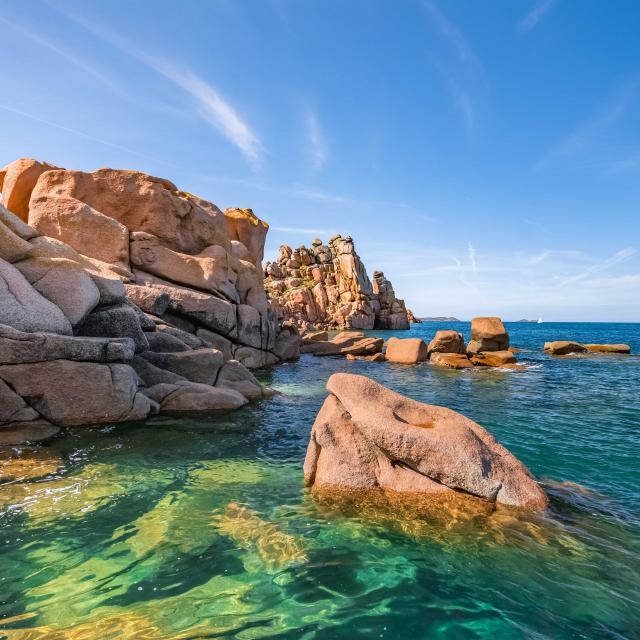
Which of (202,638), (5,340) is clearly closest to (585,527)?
(202,638)

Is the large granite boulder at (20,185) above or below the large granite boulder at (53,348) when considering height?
above

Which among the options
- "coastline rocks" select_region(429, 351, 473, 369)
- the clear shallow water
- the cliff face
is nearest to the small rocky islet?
"coastline rocks" select_region(429, 351, 473, 369)

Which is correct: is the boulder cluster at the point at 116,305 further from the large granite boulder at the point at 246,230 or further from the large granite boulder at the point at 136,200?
the large granite boulder at the point at 246,230

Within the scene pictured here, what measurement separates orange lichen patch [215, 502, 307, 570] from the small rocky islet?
2.02 m

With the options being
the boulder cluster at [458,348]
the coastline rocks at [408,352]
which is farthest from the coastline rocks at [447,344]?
the coastline rocks at [408,352]

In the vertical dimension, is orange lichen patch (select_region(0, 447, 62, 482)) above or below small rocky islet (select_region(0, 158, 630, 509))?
below

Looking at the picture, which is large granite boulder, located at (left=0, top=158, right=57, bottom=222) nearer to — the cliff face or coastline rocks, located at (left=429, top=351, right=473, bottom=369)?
coastline rocks, located at (left=429, top=351, right=473, bottom=369)

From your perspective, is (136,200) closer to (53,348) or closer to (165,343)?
(165,343)

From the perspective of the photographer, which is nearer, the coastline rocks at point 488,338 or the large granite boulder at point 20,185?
the large granite boulder at point 20,185

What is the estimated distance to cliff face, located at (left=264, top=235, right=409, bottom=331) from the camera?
105 metres

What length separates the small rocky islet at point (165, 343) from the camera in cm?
860

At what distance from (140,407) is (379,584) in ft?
36.5

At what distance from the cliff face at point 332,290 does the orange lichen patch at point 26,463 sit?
87.1 meters

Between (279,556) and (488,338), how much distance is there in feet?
126
